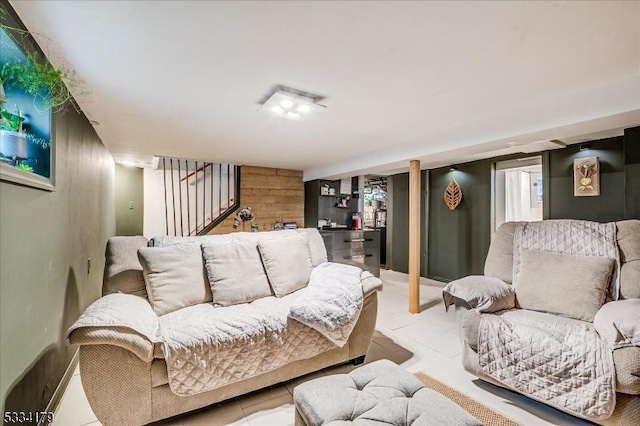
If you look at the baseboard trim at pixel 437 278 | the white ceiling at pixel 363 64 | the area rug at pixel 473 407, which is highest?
the white ceiling at pixel 363 64

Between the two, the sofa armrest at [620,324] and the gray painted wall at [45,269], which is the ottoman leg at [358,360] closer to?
the sofa armrest at [620,324]

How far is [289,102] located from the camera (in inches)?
85.0

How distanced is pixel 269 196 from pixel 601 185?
4.74 meters

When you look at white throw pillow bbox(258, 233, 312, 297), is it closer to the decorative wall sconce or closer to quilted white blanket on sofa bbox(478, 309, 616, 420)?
quilted white blanket on sofa bbox(478, 309, 616, 420)

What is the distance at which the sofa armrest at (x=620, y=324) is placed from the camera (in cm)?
147

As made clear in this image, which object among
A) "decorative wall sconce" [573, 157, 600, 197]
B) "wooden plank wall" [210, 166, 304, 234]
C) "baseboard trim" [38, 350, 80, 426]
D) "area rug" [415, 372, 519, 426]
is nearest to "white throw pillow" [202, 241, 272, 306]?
"baseboard trim" [38, 350, 80, 426]

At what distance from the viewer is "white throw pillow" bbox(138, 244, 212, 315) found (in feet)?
6.59

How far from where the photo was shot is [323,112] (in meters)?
2.47

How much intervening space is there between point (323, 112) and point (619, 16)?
5.78ft

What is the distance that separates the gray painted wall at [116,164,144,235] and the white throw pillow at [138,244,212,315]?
3.39 meters

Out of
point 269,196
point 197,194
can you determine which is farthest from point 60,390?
point 269,196

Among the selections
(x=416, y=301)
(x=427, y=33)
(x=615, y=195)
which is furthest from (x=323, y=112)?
(x=615, y=195)

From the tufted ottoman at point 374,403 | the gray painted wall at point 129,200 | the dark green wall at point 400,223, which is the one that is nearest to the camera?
the tufted ottoman at point 374,403

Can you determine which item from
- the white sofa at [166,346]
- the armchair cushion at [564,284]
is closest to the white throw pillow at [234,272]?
the white sofa at [166,346]
